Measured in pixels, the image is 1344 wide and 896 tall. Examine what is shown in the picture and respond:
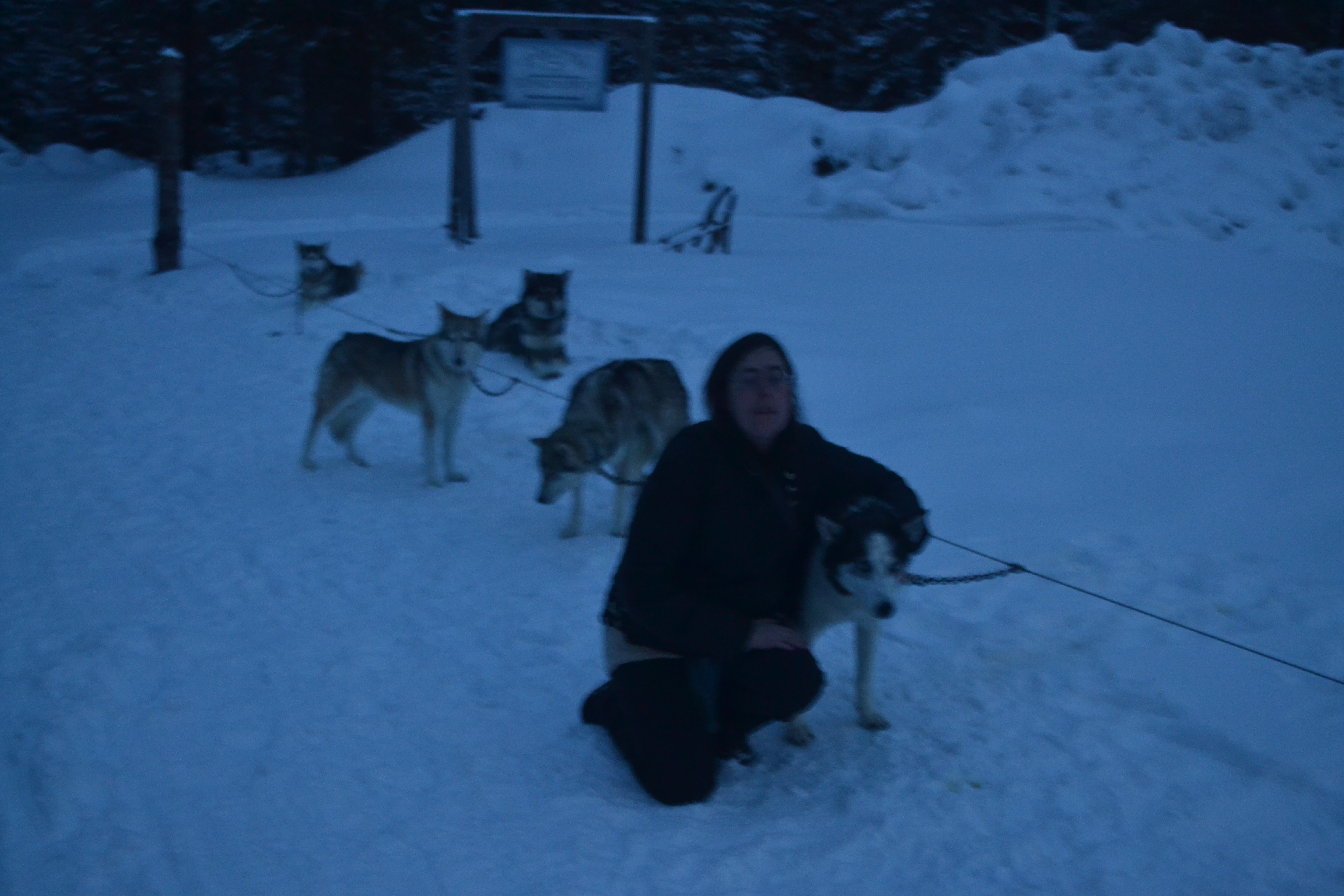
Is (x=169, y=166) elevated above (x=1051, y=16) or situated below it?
below

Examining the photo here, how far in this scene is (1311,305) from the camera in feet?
28.5

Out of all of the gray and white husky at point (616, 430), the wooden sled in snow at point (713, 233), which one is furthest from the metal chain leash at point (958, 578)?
the wooden sled in snow at point (713, 233)

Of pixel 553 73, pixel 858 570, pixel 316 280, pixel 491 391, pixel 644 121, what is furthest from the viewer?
pixel 644 121

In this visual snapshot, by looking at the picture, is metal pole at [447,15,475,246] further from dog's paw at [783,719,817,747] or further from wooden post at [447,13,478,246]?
dog's paw at [783,719,817,747]

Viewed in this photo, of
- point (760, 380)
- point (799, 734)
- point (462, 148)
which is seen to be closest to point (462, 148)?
point (462, 148)

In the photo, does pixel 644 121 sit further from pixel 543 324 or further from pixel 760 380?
pixel 760 380

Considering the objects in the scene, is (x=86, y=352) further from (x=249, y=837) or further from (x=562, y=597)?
(x=249, y=837)

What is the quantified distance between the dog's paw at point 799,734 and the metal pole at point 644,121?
10024 millimetres

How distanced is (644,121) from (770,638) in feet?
35.0

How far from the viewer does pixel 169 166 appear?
1196 cm

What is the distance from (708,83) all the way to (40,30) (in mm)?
21133

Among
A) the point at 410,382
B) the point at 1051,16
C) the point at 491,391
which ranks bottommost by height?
the point at 491,391

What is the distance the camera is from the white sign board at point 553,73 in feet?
39.3

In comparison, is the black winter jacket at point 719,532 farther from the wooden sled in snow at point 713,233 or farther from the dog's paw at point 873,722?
the wooden sled in snow at point 713,233
